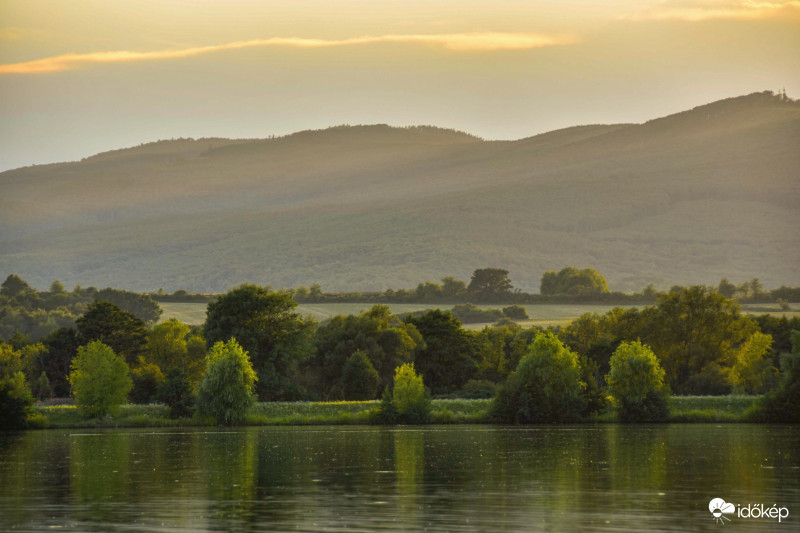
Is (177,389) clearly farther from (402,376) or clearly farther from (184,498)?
(184,498)

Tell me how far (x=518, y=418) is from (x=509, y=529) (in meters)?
60.9

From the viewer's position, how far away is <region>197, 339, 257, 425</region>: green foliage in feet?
322

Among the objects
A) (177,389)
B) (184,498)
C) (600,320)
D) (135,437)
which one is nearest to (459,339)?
(600,320)

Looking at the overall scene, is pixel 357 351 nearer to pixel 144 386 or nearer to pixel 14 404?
pixel 144 386

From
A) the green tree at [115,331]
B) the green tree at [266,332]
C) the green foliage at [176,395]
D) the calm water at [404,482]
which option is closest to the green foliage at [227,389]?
the green foliage at [176,395]

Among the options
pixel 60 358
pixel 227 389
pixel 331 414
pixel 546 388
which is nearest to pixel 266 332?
pixel 331 414

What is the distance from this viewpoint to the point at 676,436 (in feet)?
252

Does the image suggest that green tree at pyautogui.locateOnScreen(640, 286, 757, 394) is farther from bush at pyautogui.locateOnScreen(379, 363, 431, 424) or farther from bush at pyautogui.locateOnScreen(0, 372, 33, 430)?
bush at pyautogui.locateOnScreen(0, 372, 33, 430)

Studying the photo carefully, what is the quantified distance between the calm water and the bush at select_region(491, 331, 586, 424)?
49.0 feet

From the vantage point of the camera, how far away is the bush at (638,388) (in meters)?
95.6

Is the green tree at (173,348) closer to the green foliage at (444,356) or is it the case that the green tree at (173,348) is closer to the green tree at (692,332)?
the green foliage at (444,356)

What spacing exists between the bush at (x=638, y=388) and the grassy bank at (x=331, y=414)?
1385 millimetres

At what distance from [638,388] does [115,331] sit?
184ft

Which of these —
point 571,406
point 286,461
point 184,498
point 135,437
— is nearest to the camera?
point 184,498
